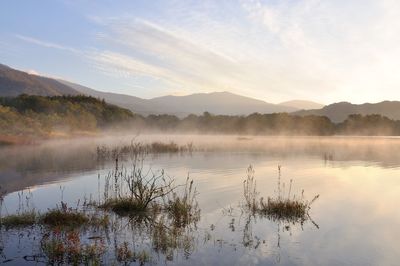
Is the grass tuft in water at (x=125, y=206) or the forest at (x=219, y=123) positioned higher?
the forest at (x=219, y=123)

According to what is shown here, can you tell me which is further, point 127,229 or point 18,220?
point 18,220

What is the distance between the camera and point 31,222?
12.9m

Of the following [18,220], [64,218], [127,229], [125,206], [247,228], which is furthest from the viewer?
[125,206]

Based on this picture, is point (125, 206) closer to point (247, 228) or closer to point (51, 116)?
point (247, 228)

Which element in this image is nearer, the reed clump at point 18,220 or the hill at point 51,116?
the reed clump at point 18,220

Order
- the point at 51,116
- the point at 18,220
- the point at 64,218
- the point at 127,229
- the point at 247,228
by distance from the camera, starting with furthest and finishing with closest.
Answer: the point at 51,116 < the point at 64,218 < the point at 247,228 < the point at 18,220 < the point at 127,229

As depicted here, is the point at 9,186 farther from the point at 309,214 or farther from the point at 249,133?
the point at 249,133

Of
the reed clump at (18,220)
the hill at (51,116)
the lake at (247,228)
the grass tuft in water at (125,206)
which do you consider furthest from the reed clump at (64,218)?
the hill at (51,116)

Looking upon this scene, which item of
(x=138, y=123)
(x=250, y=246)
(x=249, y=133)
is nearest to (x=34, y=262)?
(x=250, y=246)

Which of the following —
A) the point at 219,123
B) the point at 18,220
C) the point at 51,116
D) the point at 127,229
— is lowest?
the point at 127,229

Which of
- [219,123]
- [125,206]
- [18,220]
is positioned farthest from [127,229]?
[219,123]

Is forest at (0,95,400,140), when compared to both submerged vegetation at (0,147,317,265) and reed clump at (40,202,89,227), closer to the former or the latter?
submerged vegetation at (0,147,317,265)

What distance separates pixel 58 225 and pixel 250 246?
234 inches

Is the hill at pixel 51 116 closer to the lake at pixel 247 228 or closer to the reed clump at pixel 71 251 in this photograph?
the lake at pixel 247 228
